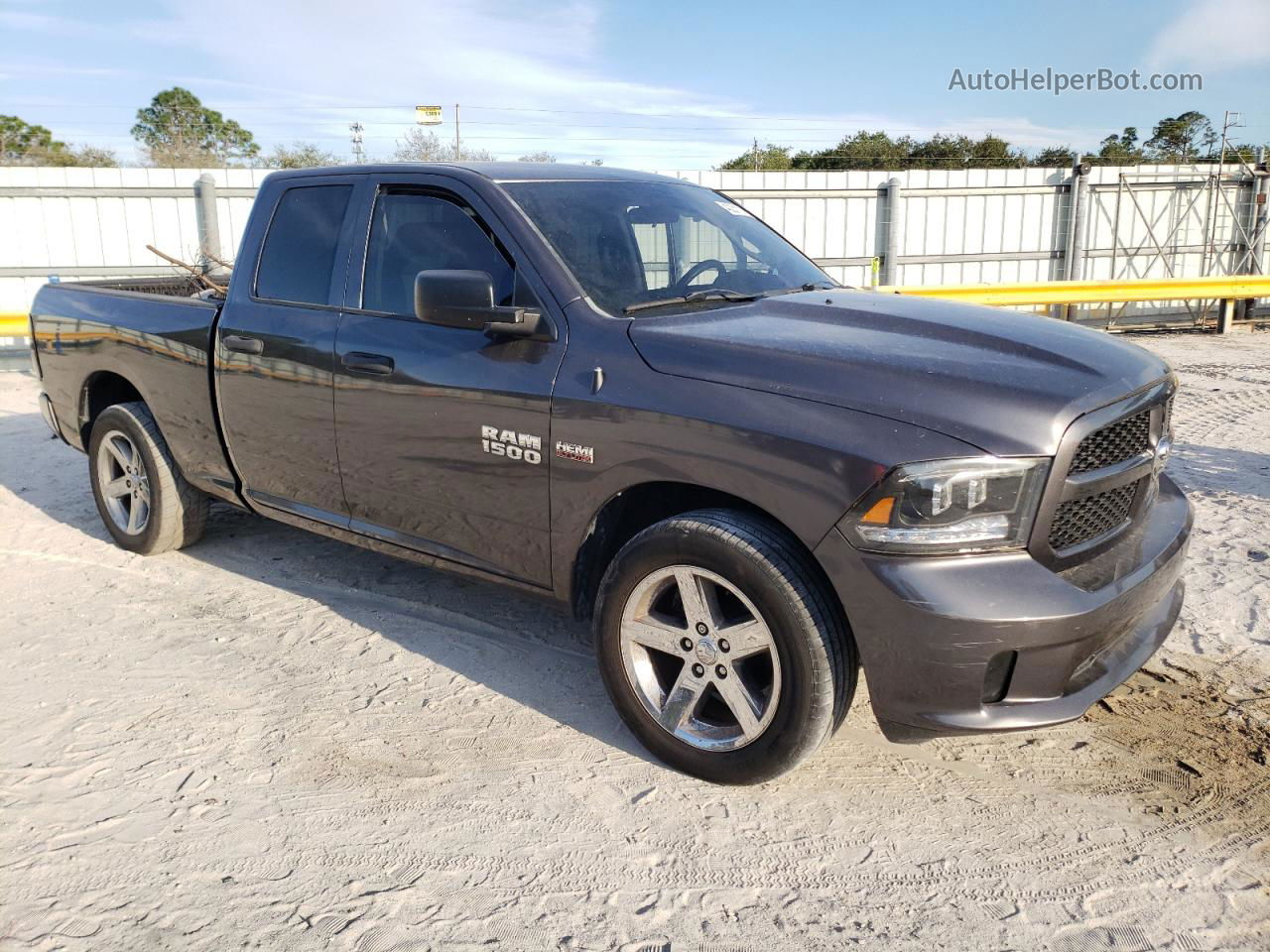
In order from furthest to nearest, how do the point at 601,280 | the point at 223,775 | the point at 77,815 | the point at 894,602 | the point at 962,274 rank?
1. the point at 962,274
2. the point at 601,280
3. the point at 223,775
4. the point at 77,815
5. the point at 894,602

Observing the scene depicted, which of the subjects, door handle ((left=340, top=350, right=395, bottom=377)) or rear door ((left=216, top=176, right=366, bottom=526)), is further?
rear door ((left=216, top=176, right=366, bottom=526))

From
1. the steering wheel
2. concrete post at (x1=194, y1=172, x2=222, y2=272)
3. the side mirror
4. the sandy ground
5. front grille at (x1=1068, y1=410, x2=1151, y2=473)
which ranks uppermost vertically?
concrete post at (x1=194, y1=172, x2=222, y2=272)

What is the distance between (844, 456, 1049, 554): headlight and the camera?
265 cm

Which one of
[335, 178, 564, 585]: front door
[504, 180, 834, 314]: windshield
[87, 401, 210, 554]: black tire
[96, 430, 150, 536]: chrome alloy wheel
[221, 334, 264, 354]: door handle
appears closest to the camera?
[335, 178, 564, 585]: front door

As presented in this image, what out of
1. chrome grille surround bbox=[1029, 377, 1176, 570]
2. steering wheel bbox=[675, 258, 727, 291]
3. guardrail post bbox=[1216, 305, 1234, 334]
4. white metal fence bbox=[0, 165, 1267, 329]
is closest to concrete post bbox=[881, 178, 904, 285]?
white metal fence bbox=[0, 165, 1267, 329]

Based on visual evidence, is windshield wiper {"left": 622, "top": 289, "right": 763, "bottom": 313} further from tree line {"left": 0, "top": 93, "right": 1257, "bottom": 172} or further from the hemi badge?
tree line {"left": 0, "top": 93, "right": 1257, "bottom": 172}

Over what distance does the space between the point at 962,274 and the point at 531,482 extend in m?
15.9

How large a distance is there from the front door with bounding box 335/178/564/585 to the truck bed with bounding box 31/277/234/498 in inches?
43.9

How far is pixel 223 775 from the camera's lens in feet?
11.0

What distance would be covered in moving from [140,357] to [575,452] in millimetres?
2986

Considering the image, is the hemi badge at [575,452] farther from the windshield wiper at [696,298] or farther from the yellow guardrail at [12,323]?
the yellow guardrail at [12,323]

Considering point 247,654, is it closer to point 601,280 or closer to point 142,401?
point 142,401

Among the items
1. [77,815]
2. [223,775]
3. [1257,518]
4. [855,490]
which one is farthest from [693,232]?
[1257,518]

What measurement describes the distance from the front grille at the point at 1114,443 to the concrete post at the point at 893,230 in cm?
1471
